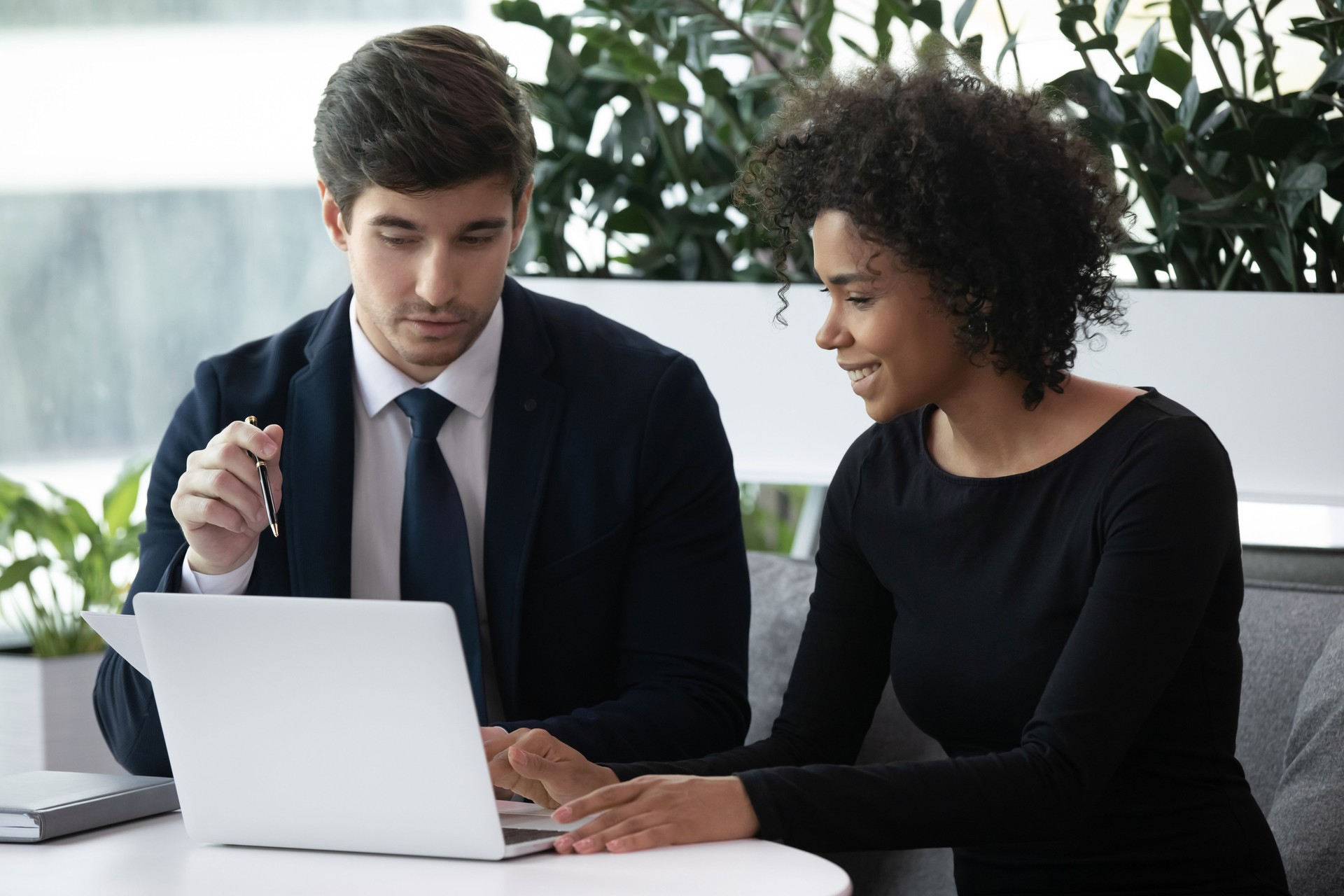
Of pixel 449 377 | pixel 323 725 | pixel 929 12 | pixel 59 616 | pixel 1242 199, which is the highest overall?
pixel 929 12

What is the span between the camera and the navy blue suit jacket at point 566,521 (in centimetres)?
166

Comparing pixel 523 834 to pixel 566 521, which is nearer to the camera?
pixel 523 834

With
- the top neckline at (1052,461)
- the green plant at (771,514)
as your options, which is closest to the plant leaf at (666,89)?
the top neckline at (1052,461)

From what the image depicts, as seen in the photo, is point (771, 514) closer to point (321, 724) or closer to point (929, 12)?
point (929, 12)

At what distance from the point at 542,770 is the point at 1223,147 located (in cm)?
120

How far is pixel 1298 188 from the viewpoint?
5.93ft

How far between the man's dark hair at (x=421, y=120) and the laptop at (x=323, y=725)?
2.17ft

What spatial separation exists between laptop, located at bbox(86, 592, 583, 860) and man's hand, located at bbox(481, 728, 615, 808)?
2.8 inches

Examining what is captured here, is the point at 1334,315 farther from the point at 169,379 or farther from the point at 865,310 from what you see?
the point at 169,379

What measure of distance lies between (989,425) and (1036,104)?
1.07 ft

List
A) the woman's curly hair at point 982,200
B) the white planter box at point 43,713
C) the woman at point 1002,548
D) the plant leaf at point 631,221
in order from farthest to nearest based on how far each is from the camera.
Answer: the white planter box at point 43,713, the plant leaf at point 631,221, the woman's curly hair at point 982,200, the woman at point 1002,548

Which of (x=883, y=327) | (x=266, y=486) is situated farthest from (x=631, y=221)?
(x=266, y=486)

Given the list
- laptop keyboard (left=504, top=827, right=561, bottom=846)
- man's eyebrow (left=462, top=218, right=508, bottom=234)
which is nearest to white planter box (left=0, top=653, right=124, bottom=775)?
man's eyebrow (left=462, top=218, right=508, bottom=234)

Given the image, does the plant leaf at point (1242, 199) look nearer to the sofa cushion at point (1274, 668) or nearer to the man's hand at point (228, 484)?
the sofa cushion at point (1274, 668)
